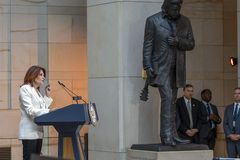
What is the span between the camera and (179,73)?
41.7ft

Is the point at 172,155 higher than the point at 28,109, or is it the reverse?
the point at 28,109

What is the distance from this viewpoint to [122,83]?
13.4 meters

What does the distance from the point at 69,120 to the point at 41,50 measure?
7326mm

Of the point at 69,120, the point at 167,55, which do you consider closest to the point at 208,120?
the point at 167,55

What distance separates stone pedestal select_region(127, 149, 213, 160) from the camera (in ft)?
40.4

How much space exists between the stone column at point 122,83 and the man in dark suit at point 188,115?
2.03m

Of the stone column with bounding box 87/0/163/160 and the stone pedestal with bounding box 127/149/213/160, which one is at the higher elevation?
the stone column with bounding box 87/0/163/160

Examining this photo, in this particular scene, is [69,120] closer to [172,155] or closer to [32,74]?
[32,74]

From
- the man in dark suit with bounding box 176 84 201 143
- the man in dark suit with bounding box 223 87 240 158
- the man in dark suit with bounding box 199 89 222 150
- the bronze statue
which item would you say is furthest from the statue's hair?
the man in dark suit with bounding box 199 89 222 150

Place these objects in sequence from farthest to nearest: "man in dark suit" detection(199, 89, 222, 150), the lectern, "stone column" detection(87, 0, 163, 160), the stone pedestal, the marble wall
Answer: the marble wall → "man in dark suit" detection(199, 89, 222, 150) → "stone column" detection(87, 0, 163, 160) → the stone pedestal → the lectern

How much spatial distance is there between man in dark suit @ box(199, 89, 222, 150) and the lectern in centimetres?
661

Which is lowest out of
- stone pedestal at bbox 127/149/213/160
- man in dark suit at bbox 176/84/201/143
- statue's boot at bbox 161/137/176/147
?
stone pedestal at bbox 127/149/213/160

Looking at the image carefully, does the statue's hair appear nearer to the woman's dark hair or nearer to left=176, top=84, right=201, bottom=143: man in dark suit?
the woman's dark hair

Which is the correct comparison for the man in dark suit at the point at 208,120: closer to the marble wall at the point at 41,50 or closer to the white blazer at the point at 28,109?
the marble wall at the point at 41,50
